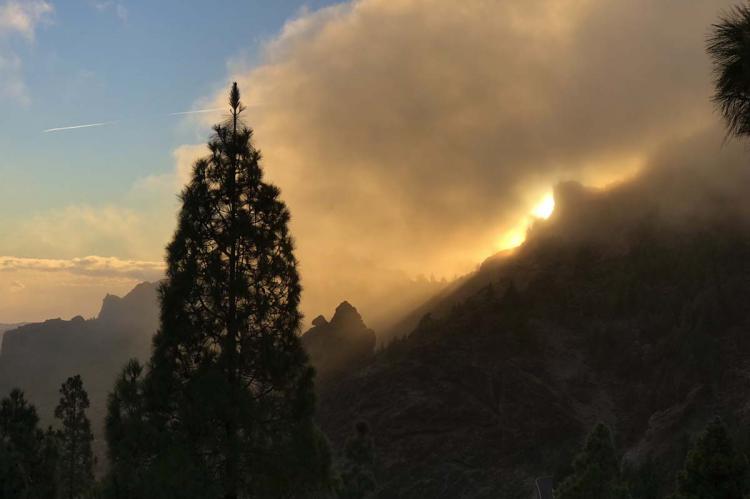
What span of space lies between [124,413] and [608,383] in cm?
14089

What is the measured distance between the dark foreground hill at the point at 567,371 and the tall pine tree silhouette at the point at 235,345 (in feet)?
273

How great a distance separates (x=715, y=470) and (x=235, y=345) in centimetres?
2633

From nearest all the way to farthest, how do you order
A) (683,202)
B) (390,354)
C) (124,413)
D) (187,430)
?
1. (187,430)
2. (124,413)
3. (390,354)
4. (683,202)

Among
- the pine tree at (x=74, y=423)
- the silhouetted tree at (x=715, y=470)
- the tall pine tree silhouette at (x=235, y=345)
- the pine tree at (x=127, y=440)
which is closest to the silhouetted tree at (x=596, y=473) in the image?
the silhouetted tree at (x=715, y=470)

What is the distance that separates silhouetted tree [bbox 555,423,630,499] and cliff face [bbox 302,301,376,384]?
11302 cm

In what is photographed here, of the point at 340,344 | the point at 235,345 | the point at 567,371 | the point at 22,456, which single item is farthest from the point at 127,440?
the point at 340,344

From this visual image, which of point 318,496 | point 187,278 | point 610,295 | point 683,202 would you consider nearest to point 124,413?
point 187,278

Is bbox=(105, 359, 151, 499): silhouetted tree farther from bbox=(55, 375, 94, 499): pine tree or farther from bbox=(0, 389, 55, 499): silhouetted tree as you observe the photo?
bbox=(55, 375, 94, 499): pine tree

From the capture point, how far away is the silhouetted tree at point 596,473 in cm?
5031

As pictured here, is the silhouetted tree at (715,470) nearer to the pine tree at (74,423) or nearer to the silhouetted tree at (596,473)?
the silhouetted tree at (596,473)

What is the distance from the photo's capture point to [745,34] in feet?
32.5

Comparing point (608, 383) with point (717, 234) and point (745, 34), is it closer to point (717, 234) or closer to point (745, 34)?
point (717, 234)

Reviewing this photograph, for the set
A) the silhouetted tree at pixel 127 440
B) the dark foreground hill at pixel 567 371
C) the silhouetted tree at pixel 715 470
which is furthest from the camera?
the dark foreground hill at pixel 567 371

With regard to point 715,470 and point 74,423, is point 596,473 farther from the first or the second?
point 74,423
